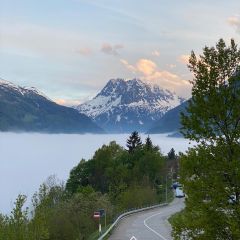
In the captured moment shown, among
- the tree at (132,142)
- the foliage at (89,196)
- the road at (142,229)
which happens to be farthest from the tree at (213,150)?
the tree at (132,142)

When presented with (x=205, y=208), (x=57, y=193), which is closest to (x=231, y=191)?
(x=205, y=208)

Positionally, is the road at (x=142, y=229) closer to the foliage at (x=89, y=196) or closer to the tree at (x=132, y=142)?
the foliage at (x=89, y=196)

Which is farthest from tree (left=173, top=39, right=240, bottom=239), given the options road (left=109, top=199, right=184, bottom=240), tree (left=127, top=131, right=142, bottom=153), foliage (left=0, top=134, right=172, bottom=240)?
tree (left=127, top=131, right=142, bottom=153)

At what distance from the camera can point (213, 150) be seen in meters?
19.9

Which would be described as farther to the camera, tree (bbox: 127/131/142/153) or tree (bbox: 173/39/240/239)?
tree (bbox: 127/131/142/153)

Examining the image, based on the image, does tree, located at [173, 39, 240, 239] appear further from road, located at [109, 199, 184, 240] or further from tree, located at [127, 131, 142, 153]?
tree, located at [127, 131, 142, 153]

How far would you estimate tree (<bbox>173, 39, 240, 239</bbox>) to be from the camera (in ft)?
63.4

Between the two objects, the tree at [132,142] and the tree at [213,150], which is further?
the tree at [132,142]

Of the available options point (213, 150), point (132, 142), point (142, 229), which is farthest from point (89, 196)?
point (213, 150)

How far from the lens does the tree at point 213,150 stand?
19328mm

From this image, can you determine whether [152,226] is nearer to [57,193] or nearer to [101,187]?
[57,193]

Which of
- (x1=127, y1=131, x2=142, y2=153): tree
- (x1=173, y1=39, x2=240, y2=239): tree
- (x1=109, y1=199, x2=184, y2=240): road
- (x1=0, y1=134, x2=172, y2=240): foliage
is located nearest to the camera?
(x1=173, y1=39, x2=240, y2=239): tree

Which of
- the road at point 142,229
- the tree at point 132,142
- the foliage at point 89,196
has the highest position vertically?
the tree at point 132,142

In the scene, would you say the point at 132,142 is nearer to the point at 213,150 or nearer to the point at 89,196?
the point at 89,196
